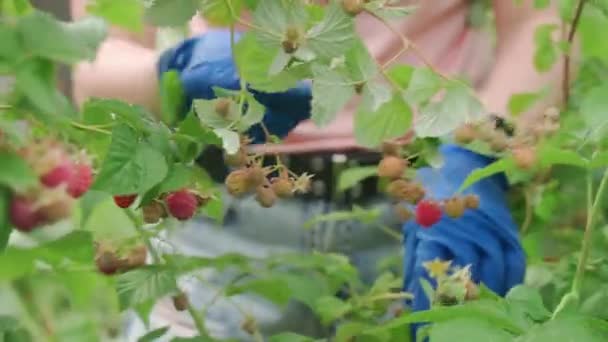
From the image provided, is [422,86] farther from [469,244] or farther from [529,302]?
[469,244]

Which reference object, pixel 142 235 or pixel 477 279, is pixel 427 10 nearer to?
pixel 477 279

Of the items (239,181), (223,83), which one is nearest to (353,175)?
(223,83)

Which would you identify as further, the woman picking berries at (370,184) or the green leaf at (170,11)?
the woman picking berries at (370,184)

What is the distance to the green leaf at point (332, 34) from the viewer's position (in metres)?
0.44

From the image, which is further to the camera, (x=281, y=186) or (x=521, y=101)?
(x=521, y=101)

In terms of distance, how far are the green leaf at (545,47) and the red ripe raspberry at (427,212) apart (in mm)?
263

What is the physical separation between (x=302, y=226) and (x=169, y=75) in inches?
13.7

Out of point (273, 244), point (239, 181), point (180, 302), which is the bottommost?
point (273, 244)

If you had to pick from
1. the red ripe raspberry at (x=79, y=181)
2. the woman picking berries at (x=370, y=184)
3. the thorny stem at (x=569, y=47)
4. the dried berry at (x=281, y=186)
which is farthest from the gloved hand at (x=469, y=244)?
the red ripe raspberry at (x=79, y=181)

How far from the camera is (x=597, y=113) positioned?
1.79 feet

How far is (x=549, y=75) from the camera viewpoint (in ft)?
3.13

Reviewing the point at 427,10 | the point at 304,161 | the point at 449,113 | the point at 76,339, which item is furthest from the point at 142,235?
the point at 427,10

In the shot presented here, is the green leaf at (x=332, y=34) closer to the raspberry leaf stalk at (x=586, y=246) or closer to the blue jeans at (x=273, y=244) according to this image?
the raspberry leaf stalk at (x=586, y=246)

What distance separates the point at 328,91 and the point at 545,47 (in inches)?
16.7
